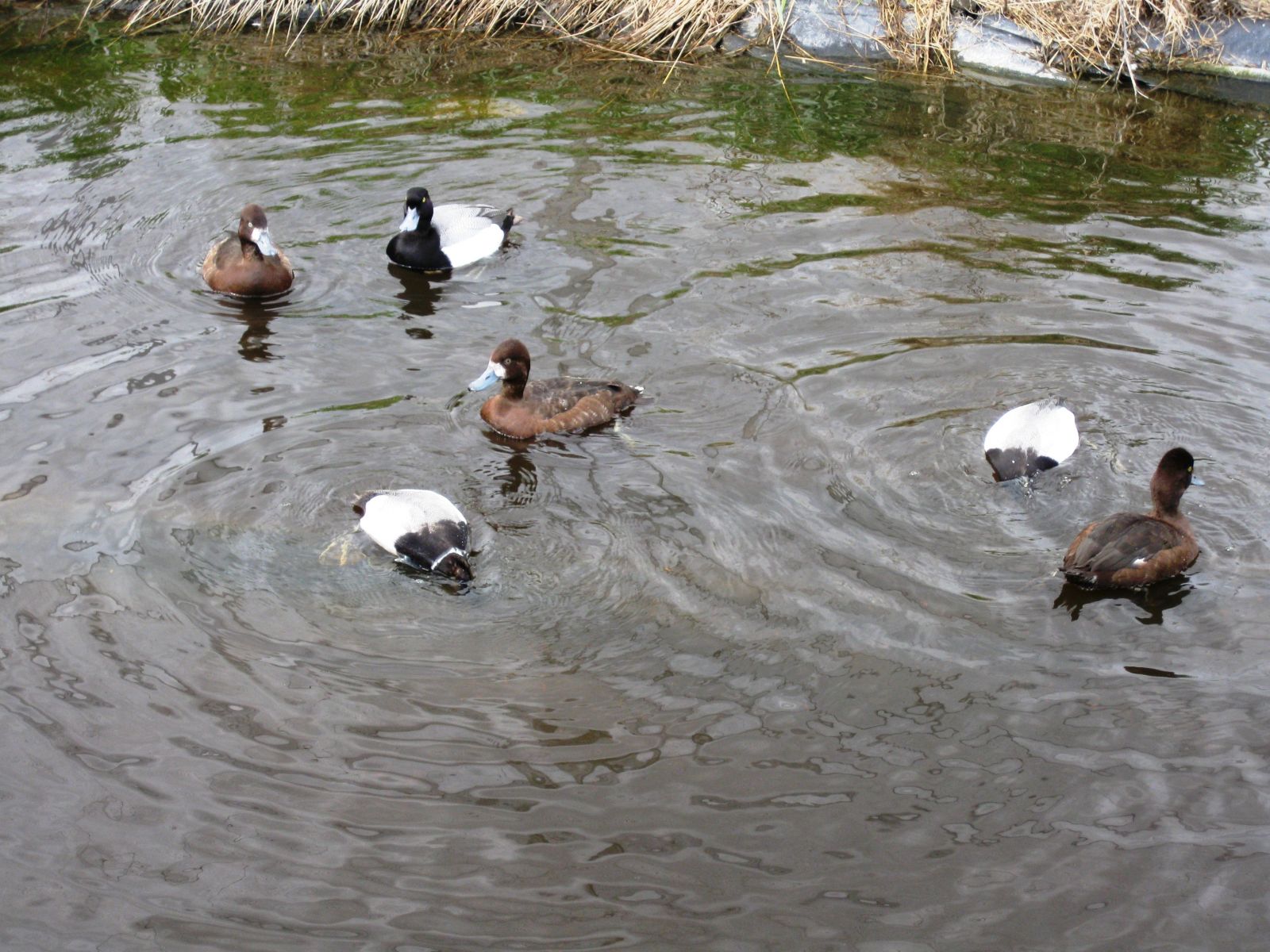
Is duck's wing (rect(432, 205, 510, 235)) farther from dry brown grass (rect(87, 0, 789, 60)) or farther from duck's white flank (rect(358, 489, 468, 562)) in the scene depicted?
dry brown grass (rect(87, 0, 789, 60))

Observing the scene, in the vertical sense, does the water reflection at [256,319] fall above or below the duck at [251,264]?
below

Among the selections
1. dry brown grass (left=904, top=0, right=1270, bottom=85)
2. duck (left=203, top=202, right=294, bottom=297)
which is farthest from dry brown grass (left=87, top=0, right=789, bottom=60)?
duck (left=203, top=202, right=294, bottom=297)

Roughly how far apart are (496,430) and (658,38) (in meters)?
8.28

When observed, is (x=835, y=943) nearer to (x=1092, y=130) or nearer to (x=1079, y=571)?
(x=1079, y=571)

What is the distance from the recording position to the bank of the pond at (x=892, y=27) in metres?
14.0

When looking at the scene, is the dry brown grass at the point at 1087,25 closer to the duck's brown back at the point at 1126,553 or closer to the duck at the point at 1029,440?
the duck at the point at 1029,440

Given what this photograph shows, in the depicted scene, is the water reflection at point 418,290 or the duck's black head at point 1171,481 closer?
the duck's black head at point 1171,481

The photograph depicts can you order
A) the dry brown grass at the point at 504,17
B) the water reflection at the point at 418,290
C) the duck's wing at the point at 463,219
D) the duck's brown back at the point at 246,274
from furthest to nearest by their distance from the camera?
1. the dry brown grass at the point at 504,17
2. the duck's wing at the point at 463,219
3. the water reflection at the point at 418,290
4. the duck's brown back at the point at 246,274

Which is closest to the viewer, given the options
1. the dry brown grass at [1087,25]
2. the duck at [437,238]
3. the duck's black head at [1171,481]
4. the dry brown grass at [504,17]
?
the duck's black head at [1171,481]

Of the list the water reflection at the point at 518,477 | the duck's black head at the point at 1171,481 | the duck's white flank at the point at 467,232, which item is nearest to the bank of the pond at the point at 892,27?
the duck's white flank at the point at 467,232

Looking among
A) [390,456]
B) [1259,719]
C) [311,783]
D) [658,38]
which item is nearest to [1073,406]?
[1259,719]

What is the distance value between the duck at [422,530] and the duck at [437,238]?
3.52m

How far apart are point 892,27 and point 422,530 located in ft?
34.1

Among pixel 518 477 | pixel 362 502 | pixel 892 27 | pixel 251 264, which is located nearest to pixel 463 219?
pixel 251 264
